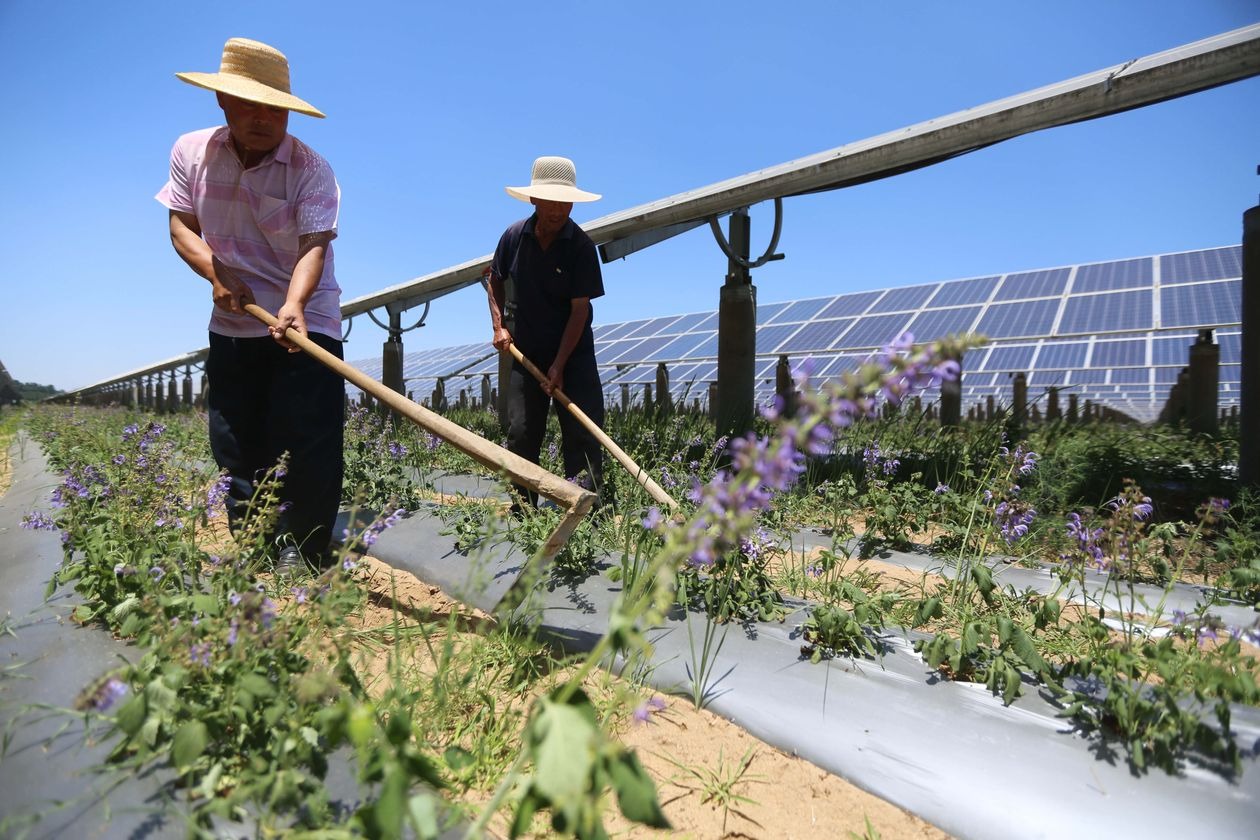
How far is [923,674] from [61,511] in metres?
2.89

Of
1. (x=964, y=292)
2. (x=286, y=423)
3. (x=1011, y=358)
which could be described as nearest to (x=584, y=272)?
(x=286, y=423)

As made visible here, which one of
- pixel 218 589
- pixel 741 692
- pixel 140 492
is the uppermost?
pixel 140 492

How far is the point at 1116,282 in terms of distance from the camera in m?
12.3

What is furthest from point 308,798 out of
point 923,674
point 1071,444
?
point 1071,444

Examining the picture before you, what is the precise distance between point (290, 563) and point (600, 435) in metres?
1.37

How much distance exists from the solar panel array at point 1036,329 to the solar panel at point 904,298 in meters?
0.03

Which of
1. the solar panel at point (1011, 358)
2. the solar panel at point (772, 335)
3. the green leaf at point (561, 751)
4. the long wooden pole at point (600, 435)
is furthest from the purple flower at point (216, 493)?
the solar panel at point (1011, 358)

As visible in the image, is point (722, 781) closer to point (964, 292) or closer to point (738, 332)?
point (738, 332)

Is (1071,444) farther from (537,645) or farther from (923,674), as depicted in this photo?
(537,645)

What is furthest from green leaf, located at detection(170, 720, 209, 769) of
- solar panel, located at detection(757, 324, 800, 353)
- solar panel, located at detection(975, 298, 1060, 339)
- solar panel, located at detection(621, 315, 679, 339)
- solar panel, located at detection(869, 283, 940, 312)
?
solar panel, located at detection(621, 315, 679, 339)

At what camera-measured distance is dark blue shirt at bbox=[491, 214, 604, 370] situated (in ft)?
11.7

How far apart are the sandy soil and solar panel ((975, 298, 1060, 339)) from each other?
11.3 m

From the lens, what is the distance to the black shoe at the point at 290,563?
2.43 m

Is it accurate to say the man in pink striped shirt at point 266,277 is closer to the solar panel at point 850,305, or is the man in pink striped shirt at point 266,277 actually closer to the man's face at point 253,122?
the man's face at point 253,122
